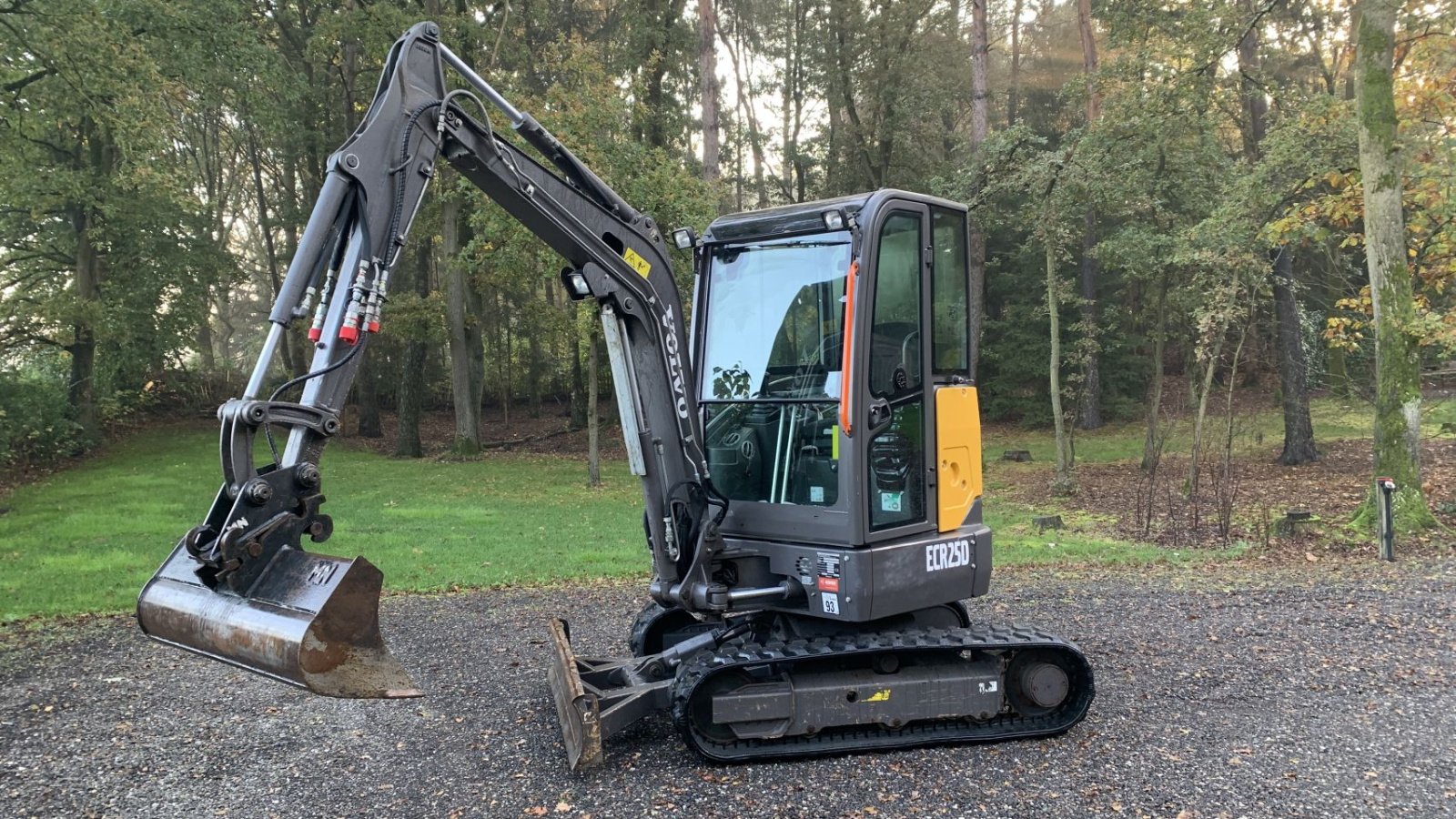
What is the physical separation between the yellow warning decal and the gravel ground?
102 inches

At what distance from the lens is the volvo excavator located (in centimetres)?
452

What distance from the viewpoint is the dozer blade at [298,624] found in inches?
126

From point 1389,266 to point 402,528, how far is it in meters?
13.0

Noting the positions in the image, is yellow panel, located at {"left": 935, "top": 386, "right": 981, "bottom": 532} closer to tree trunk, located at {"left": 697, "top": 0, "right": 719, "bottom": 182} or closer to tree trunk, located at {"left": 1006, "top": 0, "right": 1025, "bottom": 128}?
tree trunk, located at {"left": 697, "top": 0, "right": 719, "bottom": 182}

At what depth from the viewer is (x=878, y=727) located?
4.84 metres

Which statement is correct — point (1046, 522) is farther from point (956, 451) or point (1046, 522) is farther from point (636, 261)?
point (636, 261)

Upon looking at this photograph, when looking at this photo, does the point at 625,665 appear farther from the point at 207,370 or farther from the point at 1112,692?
the point at 207,370

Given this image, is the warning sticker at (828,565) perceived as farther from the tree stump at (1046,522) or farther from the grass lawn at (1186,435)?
the grass lawn at (1186,435)

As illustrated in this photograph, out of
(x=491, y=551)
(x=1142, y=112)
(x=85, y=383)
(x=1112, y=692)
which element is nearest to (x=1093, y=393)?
(x=1142, y=112)

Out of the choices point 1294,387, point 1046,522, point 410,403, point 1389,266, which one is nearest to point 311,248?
point 1389,266

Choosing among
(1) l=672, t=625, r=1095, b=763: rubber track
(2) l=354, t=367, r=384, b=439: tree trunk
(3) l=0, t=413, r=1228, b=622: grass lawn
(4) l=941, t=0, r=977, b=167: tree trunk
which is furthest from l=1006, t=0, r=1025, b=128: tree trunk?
(1) l=672, t=625, r=1095, b=763: rubber track

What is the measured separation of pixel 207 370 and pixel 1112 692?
29171 mm

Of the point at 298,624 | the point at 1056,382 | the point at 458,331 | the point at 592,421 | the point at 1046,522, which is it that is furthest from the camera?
the point at 458,331

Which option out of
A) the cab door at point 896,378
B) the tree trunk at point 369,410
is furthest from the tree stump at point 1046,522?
the tree trunk at point 369,410
